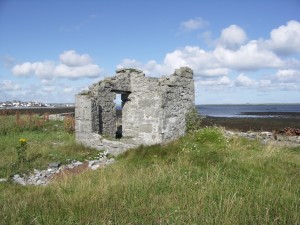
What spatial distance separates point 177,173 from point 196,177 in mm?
412

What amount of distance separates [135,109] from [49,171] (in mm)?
4858

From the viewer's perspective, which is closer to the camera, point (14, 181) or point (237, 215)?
point (237, 215)

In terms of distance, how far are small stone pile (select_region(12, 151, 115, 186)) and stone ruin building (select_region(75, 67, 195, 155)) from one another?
1.38m

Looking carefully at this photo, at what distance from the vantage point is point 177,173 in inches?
267

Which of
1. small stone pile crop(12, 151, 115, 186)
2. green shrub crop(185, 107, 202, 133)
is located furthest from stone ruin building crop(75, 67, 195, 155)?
small stone pile crop(12, 151, 115, 186)

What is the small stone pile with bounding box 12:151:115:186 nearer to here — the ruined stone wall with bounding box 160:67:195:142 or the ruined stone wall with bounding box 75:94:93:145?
the ruined stone wall with bounding box 75:94:93:145

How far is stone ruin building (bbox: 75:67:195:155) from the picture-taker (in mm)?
12750

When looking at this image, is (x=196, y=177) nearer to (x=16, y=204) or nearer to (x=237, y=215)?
(x=237, y=215)

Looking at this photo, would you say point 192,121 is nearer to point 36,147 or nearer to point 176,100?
point 176,100

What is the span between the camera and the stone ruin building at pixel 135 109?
12750 millimetres

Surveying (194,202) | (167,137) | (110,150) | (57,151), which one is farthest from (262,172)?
(57,151)

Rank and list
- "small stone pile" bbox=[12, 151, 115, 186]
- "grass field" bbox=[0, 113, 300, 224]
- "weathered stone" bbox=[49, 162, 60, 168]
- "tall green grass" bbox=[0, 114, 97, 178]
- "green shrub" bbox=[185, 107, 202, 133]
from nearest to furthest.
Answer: "grass field" bbox=[0, 113, 300, 224] < "small stone pile" bbox=[12, 151, 115, 186] < "tall green grass" bbox=[0, 114, 97, 178] < "weathered stone" bbox=[49, 162, 60, 168] < "green shrub" bbox=[185, 107, 202, 133]

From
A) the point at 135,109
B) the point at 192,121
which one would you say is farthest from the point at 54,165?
the point at 192,121

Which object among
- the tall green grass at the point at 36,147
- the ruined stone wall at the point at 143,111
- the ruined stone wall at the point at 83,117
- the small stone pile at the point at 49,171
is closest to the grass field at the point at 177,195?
the small stone pile at the point at 49,171
